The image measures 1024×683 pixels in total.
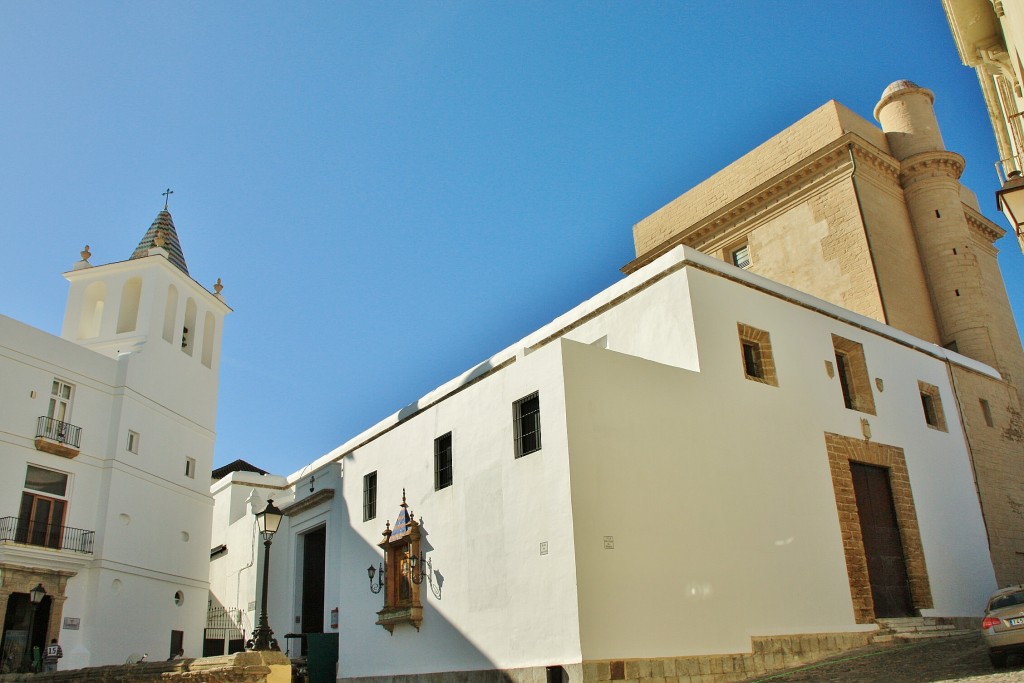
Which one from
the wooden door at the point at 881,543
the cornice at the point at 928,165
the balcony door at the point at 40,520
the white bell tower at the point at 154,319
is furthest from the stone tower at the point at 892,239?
the balcony door at the point at 40,520

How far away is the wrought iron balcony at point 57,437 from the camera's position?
68.6ft

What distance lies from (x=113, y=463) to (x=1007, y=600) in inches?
838

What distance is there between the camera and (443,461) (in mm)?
15117

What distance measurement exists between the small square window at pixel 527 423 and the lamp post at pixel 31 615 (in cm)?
1386

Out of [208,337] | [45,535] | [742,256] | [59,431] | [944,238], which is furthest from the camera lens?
[208,337]

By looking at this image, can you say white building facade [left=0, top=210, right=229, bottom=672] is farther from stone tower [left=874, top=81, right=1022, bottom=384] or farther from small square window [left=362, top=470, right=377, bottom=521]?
stone tower [left=874, top=81, right=1022, bottom=384]

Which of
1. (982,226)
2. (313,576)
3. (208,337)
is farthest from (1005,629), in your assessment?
(208,337)

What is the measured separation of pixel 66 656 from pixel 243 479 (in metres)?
9.79

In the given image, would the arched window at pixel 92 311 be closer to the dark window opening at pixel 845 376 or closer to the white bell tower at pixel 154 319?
the white bell tower at pixel 154 319

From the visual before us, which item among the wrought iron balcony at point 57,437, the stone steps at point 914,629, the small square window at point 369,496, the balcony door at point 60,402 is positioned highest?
the balcony door at point 60,402

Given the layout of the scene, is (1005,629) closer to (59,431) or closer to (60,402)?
(59,431)

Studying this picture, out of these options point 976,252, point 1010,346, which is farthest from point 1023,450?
point 976,252

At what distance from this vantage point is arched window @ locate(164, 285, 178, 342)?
88.3 ft

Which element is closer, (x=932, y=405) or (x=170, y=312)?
(x=932, y=405)
